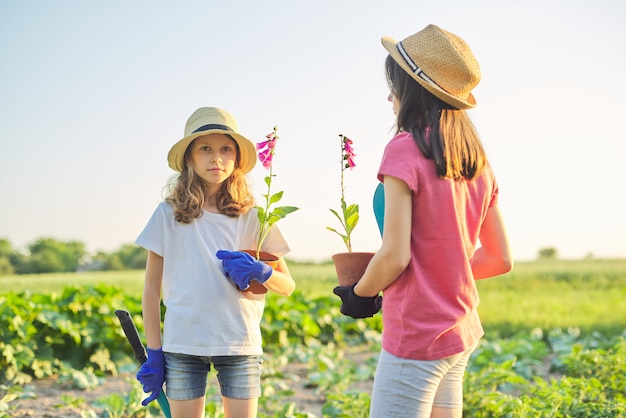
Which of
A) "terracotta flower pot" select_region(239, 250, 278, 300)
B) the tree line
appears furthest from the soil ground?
the tree line

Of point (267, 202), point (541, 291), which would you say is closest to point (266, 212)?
point (267, 202)

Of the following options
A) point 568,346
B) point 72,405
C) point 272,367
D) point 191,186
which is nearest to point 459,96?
point 191,186

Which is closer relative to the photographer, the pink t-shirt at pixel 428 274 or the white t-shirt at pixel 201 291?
the pink t-shirt at pixel 428 274

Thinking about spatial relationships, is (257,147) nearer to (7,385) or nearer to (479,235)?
(479,235)

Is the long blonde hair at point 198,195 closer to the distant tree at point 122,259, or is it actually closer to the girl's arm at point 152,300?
the girl's arm at point 152,300

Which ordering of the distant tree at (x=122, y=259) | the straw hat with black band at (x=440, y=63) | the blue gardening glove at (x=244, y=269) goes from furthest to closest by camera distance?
1. the distant tree at (x=122, y=259)
2. the blue gardening glove at (x=244, y=269)
3. the straw hat with black band at (x=440, y=63)

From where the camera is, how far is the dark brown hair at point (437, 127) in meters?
2.00

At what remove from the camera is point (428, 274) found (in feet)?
6.57

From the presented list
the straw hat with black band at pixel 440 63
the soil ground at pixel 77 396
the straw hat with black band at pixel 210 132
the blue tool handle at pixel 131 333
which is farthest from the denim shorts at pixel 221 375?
the soil ground at pixel 77 396

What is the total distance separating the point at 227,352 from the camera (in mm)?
2535

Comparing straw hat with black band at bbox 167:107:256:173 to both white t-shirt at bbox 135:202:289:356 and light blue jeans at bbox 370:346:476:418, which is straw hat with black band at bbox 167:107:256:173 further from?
light blue jeans at bbox 370:346:476:418

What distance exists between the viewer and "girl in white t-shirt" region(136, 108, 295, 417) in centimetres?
255

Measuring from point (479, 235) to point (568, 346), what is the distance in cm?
473

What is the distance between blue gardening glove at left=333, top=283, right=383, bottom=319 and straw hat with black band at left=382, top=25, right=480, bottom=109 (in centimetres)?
67
